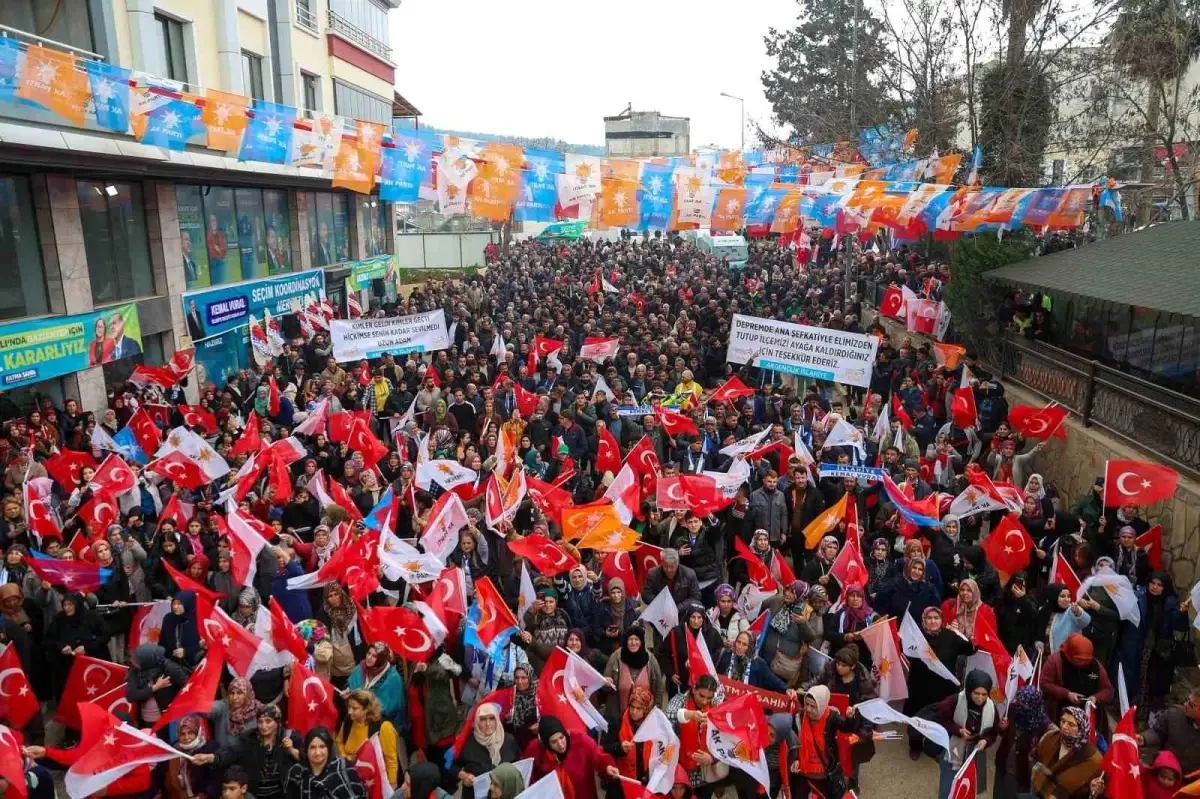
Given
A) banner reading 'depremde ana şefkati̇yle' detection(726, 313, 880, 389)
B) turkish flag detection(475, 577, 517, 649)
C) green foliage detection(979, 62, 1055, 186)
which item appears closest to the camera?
turkish flag detection(475, 577, 517, 649)

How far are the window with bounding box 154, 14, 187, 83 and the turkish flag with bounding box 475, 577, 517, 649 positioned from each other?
53.4 ft

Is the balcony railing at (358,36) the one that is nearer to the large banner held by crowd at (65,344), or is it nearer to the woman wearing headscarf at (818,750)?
the large banner held by crowd at (65,344)

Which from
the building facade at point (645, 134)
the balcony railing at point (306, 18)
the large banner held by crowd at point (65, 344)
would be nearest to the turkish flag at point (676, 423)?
the large banner held by crowd at point (65, 344)

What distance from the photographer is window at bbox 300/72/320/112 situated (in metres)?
26.1

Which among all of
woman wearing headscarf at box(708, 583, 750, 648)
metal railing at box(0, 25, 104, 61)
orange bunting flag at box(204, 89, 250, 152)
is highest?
metal railing at box(0, 25, 104, 61)

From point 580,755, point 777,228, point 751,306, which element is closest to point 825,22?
point 751,306

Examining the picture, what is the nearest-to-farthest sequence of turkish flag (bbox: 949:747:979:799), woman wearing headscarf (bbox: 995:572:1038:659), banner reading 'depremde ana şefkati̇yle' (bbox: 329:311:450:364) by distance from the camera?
turkish flag (bbox: 949:747:979:799), woman wearing headscarf (bbox: 995:572:1038:659), banner reading 'depremde ana şefkati̇yle' (bbox: 329:311:450:364)

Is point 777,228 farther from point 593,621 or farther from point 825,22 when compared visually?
point 825,22

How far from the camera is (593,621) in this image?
745 centimetres

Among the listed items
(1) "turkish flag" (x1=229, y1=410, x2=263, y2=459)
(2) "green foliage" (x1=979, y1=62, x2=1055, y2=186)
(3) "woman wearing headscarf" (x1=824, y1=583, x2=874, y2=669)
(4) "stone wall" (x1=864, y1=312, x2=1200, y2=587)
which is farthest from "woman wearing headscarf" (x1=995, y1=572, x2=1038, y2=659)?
(2) "green foliage" (x1=979, y1=62, x2=1055, y2=186)

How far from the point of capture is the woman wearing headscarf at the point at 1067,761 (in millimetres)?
5676

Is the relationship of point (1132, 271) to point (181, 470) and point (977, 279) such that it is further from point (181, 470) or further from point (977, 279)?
point (181, 470)

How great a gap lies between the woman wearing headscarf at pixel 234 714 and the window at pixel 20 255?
10775 millimetres

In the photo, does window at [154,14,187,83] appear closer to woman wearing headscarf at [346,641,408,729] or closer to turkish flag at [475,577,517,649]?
turkish flag at [475,577,517,649]
